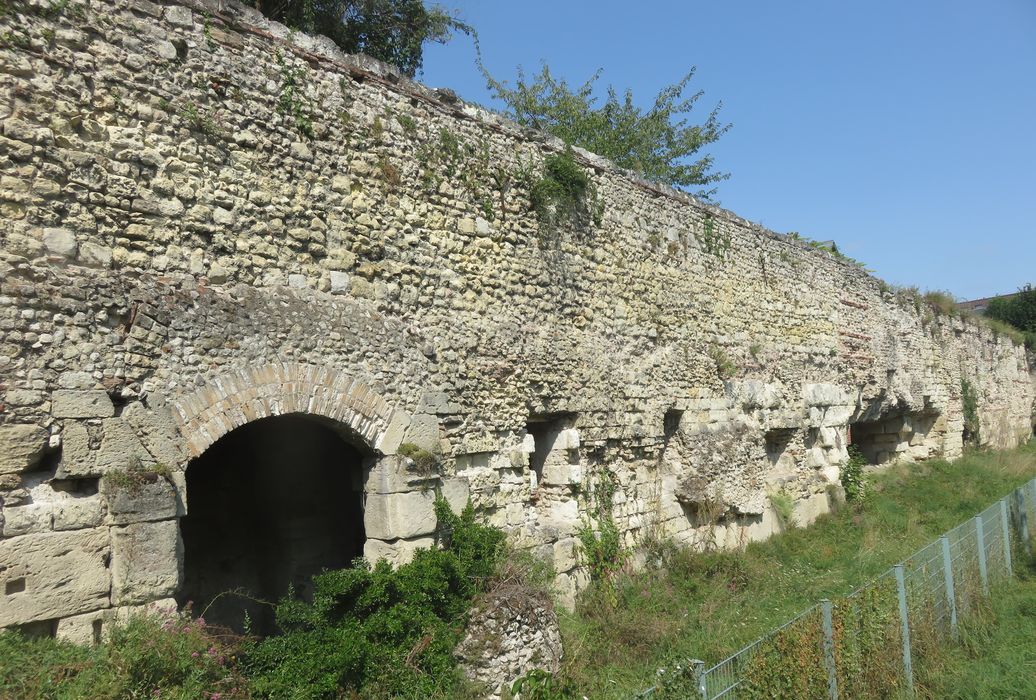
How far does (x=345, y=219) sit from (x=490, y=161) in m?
1.93

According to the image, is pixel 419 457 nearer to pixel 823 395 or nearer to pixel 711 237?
pixel 711 237

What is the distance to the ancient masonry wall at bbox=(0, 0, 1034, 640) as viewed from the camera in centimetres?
444

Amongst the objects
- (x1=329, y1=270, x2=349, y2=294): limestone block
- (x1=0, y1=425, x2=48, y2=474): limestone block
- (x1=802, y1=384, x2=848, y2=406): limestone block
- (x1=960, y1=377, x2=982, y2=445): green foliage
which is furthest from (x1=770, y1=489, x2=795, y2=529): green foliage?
(x1=960, y1=377, x2=982, y2=445): green foliage

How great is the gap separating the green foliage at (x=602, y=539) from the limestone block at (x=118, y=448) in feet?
14.5

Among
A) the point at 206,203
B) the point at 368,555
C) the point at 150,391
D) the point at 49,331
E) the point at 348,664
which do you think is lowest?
the point at 348,664

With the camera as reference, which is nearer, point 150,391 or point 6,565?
point 6,565

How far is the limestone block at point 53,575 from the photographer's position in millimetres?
4082

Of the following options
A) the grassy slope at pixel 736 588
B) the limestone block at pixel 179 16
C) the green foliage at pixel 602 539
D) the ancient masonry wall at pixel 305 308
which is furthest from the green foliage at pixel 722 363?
the limestone block at pixel 179 16

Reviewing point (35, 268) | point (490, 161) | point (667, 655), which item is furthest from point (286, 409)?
point (667, 655)

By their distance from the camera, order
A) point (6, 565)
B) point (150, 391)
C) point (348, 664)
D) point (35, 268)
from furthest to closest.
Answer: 1. point (348, 664)
2. point (150, 391)
3. point (35, 268)
4. point (6, 565)

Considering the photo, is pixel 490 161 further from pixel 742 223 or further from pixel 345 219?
pixel 742 223

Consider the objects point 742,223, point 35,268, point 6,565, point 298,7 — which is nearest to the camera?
point 6,565

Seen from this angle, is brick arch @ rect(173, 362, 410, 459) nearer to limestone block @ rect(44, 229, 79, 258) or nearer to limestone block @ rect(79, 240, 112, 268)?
limestone block @ rect(79, 240, 112, 268)

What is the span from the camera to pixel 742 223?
37.8 ft
